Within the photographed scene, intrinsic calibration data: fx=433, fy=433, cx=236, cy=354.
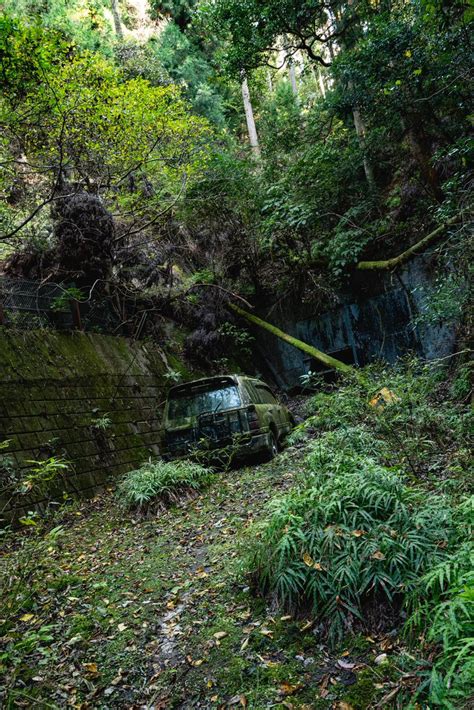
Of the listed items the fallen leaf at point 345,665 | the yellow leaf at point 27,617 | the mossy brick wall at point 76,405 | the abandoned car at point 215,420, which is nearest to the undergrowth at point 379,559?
the fallen leaf at point 345,665

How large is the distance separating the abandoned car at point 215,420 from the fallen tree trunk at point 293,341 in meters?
5.66

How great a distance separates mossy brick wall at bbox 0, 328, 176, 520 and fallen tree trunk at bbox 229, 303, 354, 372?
5.52 meters

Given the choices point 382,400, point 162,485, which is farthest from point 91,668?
point 382,400

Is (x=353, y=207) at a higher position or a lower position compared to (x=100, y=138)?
lower

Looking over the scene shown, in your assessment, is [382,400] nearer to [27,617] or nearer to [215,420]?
[215,420]

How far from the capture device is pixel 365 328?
1423cm

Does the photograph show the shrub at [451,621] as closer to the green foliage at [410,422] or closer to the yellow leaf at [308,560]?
the yellow leaf at [308,560]

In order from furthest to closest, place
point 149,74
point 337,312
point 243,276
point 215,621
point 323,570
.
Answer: point 149,74 < point 243,276 < point 337,312 < point 215,621 < point 323,570

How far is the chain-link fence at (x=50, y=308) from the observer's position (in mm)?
8516

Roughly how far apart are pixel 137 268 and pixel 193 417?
6646 millimetres

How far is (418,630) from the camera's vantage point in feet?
7.83

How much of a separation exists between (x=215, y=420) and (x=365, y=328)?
824 cm

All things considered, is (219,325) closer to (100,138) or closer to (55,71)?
(100,138)

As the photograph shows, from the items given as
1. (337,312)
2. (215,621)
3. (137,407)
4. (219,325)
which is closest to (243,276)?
(219,325)
